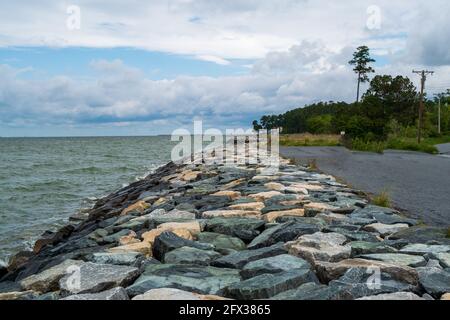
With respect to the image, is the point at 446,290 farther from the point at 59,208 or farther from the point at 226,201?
the point at 59,208

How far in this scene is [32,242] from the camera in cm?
1041

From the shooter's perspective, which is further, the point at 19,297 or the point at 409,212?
the point at 409,212

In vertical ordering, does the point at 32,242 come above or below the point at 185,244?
below

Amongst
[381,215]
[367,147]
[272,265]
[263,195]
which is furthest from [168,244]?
[367,147]

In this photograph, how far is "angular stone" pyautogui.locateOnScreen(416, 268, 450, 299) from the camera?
12.2 ft

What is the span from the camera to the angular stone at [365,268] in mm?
3992

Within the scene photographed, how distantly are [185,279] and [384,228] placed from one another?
9.35 ft

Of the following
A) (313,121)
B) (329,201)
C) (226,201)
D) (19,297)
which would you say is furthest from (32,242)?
A: (313,121)

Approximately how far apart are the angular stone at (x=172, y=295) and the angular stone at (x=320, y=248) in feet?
3.97

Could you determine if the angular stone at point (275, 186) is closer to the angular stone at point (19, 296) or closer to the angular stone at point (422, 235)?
the angular stone at point (422, 235)

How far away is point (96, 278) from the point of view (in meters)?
4.09

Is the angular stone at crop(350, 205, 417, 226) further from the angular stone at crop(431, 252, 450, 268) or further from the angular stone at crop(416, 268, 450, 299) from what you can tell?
the angular stone at crop(416, 268, 450, 299)
